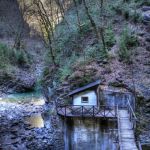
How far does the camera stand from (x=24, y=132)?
124 feet

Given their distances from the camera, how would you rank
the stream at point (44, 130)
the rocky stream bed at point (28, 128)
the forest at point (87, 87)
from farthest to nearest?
1. the rocky stream bed at point (28, 128)
2. the forest at point (87, 87)
3. the stream at point (44, 130)

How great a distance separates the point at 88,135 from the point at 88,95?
4.49m

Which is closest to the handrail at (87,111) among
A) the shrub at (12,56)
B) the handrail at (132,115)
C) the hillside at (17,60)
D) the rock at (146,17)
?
the handrail at (132,115)

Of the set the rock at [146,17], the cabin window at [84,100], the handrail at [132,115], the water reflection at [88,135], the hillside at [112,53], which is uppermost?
the rock at [146,17]

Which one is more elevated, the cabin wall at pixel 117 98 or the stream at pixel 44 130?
the cabin wall at pixel 117 98

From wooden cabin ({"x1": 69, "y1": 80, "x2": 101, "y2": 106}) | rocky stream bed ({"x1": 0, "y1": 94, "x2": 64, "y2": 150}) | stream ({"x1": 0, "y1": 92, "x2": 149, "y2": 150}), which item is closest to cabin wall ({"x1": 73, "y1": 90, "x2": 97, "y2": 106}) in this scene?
wooden cabin ({"x1": 69, "y1": 80, "x2": 101, "y2": 106})

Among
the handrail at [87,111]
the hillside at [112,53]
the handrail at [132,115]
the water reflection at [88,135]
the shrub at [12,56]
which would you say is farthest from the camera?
the shrub at [12,56]

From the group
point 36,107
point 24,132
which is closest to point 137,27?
point 36,107

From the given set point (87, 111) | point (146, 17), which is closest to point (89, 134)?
point (87, 111)

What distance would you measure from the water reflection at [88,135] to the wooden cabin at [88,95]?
11.0 feet

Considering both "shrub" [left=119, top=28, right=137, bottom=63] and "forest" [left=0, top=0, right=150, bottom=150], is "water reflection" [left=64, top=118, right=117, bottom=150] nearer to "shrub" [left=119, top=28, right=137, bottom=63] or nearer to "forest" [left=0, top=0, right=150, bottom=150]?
"forest" [left=0, top=0, right=150, bottom=150]

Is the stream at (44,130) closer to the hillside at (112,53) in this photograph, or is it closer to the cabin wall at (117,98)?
the cabin wall at (117,98)

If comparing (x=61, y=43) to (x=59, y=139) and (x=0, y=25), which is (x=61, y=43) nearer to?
(x=59, y=139)

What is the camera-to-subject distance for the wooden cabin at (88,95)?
31.8 m
